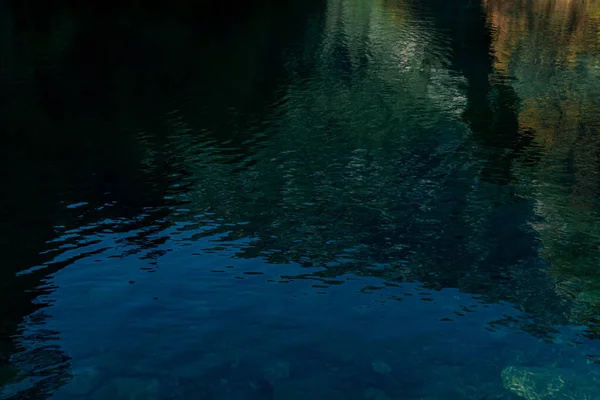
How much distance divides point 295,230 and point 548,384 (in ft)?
61.9

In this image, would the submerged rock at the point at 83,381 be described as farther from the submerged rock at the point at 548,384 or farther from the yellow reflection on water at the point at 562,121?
the yellow reflection on water at the point at 562,121

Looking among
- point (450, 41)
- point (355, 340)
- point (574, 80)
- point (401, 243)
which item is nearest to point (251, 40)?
point (450, 41)

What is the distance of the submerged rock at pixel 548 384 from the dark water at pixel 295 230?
10 centimetres

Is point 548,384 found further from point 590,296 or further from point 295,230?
point 295,230

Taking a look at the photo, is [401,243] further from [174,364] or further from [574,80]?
[574,80]

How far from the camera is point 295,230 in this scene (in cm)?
4388

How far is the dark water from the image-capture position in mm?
30125

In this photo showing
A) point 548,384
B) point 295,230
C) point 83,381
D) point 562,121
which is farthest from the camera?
point 562,121

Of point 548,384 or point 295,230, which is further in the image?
point 295,230

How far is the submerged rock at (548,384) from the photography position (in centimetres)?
2847

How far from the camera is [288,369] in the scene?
2977 cm

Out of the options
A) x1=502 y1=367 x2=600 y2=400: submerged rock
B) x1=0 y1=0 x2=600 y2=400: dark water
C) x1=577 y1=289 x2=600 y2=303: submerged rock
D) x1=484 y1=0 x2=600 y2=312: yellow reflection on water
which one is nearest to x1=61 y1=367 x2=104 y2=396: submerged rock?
x1=0 y1=0 x2=600 y2=400: dark water

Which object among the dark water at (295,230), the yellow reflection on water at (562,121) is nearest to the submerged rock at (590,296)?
the yellow reflection on water at (562,121)

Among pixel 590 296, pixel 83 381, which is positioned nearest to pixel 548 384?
pixel 590 296
